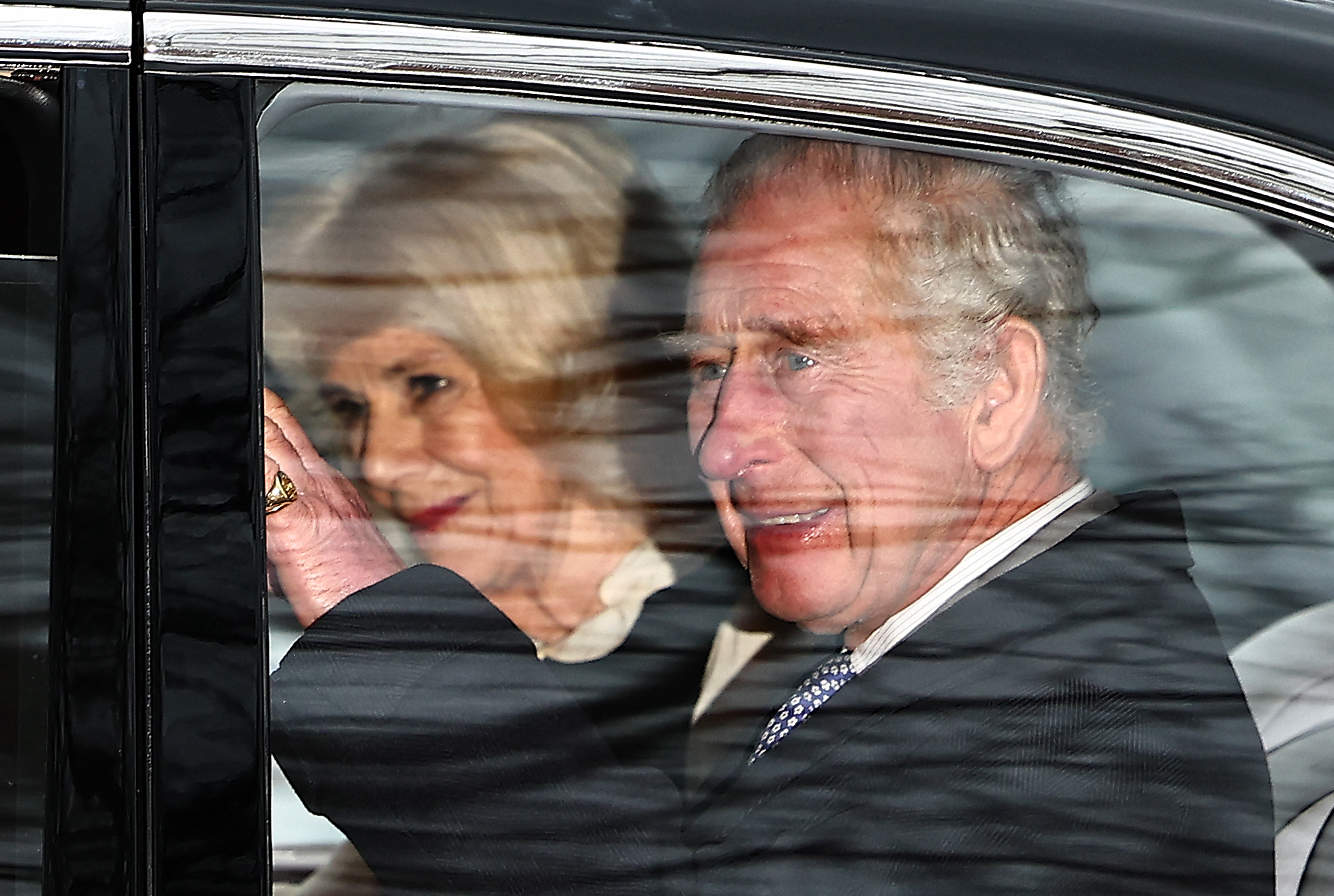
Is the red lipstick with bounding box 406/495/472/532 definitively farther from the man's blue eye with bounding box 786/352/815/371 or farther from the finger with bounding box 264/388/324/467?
the man's blue eye with bounding box 786/352/815/371

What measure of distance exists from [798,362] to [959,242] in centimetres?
18

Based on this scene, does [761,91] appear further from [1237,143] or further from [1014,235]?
[1237,143]

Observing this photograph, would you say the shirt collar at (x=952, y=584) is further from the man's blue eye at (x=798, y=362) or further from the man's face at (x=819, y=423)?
the man's blue eye at (x=798, y=362)

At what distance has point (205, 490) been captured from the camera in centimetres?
108

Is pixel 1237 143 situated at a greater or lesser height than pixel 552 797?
greater

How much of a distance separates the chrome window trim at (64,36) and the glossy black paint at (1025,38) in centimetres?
16

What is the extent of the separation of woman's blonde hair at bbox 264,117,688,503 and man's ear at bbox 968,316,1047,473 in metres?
0.29

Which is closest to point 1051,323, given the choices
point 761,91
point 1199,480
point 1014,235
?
point 1014,235

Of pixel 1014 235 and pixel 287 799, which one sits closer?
pixel 287 799

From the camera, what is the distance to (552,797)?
3.74ft

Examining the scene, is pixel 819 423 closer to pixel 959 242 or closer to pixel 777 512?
pixel 777 512

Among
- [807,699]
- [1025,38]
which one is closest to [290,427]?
[807,699]

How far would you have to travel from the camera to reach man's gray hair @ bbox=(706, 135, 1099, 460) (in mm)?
1189

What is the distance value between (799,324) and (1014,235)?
21 cm
